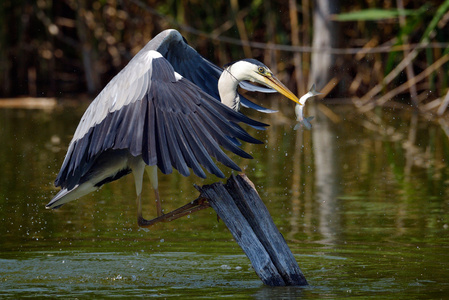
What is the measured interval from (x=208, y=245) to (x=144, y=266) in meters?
0.75

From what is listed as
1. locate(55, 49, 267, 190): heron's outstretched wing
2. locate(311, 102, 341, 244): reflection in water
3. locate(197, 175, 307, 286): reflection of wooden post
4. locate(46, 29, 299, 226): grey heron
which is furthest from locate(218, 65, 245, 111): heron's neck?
locate(311, 102, 341, 244): reflection in water

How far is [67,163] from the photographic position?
5727mm

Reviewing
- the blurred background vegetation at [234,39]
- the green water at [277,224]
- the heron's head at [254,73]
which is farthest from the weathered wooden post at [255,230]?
the blurred background vegetation at [234,39]

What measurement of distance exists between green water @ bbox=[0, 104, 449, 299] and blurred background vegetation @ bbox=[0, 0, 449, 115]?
3134 millimetres

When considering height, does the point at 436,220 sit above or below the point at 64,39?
below

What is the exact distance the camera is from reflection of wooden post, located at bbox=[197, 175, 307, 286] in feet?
17.2

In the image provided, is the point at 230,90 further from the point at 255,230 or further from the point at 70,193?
the point at 70,193

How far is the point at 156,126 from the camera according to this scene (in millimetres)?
5031

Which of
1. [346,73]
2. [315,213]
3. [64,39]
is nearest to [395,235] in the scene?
[315,213]

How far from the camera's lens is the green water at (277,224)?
5.35 metres

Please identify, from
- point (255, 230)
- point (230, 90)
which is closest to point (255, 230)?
point (255, 230)

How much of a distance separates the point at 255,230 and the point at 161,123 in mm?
881

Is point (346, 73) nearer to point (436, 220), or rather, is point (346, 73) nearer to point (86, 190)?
point (436, 220)

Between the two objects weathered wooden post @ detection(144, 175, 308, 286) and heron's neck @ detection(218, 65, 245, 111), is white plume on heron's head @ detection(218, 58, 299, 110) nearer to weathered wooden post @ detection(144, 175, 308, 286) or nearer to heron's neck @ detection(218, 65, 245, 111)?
heron's neck @ detection(218, 65, 245, 111)
